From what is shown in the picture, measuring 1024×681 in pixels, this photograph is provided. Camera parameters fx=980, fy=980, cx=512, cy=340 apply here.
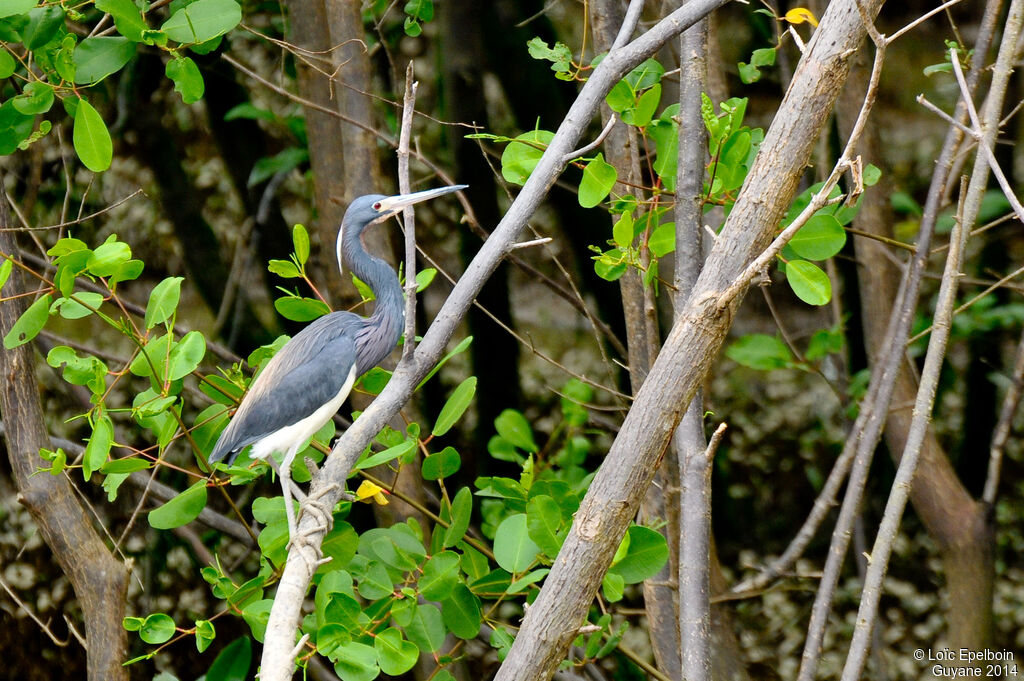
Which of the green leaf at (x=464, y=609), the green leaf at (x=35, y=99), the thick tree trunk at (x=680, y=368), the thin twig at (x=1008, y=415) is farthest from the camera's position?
the thin twig at (x=1008, y=415)

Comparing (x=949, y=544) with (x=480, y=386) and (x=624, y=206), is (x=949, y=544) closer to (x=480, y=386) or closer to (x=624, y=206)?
(x=624, y=206)

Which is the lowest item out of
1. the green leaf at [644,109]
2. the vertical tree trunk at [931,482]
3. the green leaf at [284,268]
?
the vertical tree trunk at [931,482]

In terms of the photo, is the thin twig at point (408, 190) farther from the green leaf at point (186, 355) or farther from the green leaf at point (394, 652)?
the green leaf at point (394, 652)

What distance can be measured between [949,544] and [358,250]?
1825 mm

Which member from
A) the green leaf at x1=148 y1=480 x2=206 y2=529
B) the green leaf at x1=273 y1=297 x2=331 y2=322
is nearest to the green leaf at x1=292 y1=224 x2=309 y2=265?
the green leaf at x1=273 y1=297 x2=331 y2=322

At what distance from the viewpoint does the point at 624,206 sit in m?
2.01

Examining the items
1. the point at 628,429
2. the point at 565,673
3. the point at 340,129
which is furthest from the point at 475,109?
the point at 628,429

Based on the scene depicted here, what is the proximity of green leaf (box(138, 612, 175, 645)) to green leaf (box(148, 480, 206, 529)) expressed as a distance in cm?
17

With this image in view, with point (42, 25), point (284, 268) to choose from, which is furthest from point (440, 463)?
point (42, 25)

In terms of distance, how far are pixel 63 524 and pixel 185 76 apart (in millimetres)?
979

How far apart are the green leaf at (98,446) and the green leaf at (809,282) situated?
1.20 metres

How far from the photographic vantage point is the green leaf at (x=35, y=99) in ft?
6.07

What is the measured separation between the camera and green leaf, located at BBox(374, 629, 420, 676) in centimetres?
172

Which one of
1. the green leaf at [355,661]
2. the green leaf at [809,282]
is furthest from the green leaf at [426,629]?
the green leaf at [809,282]
